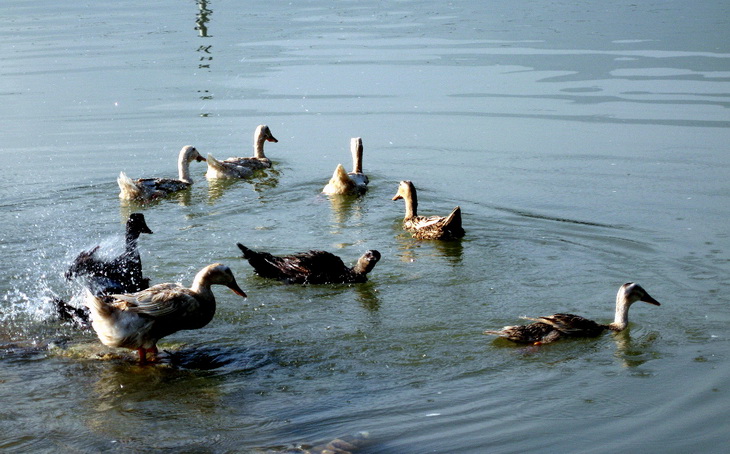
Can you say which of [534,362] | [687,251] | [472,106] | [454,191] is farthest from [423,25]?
[534,362]

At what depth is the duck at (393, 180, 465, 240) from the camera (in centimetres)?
999

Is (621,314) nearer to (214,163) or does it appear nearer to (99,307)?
(99,307)

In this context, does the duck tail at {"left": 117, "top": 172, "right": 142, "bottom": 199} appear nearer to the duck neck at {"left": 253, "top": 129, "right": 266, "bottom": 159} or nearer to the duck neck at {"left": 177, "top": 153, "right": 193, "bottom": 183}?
the duck neck at {"left": 177, "top": 153, "right": 193, "bottom": 183}

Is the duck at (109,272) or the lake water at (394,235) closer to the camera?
the lake water at (394,235)

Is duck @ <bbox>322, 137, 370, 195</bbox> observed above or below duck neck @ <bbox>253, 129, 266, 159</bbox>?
below

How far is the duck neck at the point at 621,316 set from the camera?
24.7 feet

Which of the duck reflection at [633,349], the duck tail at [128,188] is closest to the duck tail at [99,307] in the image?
the duck reflection at [633,349]

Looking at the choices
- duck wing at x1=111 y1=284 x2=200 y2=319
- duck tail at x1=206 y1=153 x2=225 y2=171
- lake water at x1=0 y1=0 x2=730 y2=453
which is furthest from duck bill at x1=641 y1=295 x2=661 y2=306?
duck tail at x1=206 y1=153 x2=225 y2=171

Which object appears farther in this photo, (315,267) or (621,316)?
(315,267)

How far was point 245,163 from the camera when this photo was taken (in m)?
→ 13.2

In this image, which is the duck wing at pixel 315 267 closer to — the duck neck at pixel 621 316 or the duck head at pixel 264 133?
the duck neck at pixel 621 316

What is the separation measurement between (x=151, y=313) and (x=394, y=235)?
13.4 ft

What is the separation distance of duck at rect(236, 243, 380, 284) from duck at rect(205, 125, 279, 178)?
390cm

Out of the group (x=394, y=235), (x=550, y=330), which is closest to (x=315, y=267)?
(x=394, y=235)
